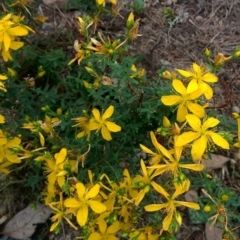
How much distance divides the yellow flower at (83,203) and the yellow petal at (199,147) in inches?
22.2

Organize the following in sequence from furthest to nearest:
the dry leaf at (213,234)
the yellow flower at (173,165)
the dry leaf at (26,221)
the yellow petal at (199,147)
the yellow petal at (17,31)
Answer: the dry leaf at (26,221), the dry leaf at (213,234), the yellow petal at (17,31), the yellow flower at (173,165), the yellow petal at (199,147)

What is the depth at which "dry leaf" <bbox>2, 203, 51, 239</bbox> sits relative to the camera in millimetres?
3471

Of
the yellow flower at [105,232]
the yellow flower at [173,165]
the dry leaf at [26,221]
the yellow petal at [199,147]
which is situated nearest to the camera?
the yellow petal at [199,147]

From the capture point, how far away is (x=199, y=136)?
2.32m

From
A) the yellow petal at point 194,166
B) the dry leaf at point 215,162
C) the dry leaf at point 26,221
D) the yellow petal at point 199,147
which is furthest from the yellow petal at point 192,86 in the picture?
the dry leaf at point 26,221

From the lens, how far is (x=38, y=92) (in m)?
3.23

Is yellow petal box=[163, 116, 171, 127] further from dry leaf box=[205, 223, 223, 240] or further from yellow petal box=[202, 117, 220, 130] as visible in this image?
dry leaf box=[205, 223, 223, 240]

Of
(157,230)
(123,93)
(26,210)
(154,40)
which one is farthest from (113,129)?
(154,40)

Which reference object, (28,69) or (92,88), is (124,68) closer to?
(92,88)

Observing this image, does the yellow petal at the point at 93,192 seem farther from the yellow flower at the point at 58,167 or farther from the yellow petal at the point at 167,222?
the yellow petal at the point at 167,222

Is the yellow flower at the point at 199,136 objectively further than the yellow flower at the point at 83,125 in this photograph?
No

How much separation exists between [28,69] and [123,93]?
1.22m

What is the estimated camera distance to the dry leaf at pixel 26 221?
3471 mm

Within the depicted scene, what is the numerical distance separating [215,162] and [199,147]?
1.28 m
